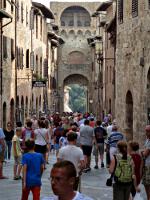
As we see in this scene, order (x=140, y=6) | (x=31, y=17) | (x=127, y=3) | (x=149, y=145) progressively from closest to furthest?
(x=149, y=145)
(x=140, y=6)
(x=127, y=3)
(x=31, y=17)

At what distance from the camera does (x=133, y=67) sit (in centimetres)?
2314

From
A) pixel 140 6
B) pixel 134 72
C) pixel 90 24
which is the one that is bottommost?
pixel 134 72

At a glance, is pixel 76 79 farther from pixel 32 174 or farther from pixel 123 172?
pixel 123 172

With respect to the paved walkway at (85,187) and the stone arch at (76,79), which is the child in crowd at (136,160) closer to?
the paved walkway at (85,187)

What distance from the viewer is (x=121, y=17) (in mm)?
25359

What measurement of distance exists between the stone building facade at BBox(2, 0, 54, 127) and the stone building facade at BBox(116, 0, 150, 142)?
6.94 meters

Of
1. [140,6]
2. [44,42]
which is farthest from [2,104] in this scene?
[44,42]

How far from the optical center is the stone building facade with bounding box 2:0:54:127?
31.9m

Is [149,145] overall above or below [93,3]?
below

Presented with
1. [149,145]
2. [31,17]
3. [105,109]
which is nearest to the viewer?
[149,145]

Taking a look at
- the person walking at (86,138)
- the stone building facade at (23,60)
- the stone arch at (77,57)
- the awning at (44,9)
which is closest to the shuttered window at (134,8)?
the person walking at (86,138)

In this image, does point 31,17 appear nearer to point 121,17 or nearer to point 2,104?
point 2,104

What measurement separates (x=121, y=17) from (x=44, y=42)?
27.0 metres

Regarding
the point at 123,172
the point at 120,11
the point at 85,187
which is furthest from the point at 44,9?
the point at 123,172
